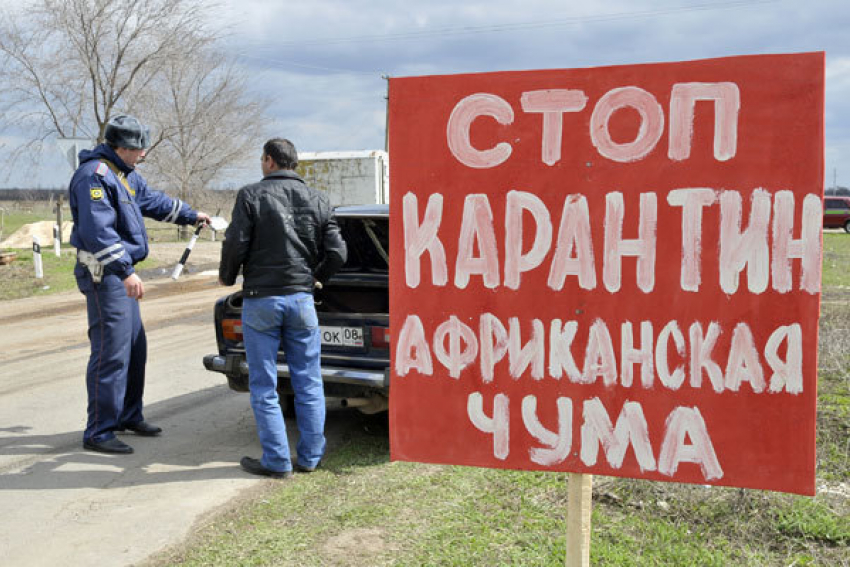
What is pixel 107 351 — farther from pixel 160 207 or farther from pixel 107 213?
pixel 160 207

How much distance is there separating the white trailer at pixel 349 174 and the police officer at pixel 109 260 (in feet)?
46.2

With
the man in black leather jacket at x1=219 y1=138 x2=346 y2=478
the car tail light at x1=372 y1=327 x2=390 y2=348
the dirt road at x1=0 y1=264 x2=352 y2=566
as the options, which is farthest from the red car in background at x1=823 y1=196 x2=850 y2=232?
the man in black leather jacket at x1=219 y1=138 x2=346 y2=478

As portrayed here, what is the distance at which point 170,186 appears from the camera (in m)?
32.1

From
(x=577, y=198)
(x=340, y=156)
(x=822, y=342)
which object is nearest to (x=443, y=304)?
(x=577, y=198)

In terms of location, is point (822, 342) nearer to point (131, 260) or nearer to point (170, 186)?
point (131, 260)

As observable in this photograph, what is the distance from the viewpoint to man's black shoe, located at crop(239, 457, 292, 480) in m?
4.74

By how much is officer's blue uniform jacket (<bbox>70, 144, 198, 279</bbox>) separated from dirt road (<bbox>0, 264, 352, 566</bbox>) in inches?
49.7

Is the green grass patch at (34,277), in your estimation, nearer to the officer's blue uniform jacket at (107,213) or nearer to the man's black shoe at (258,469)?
the officer's blue uniform jacket at (107,213)

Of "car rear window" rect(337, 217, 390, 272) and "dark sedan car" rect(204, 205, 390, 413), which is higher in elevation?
"car rear window" rect(337, 217, 390, 272)

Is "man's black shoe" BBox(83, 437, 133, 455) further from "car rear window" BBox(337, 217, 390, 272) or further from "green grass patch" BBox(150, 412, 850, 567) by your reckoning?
"car rear window" BBox(337, 217, 390, 272)

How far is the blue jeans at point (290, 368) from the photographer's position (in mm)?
4695

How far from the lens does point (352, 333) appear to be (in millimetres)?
5277

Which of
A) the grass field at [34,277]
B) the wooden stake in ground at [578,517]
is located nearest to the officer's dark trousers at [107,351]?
the wooden stake in ground at [578,517]

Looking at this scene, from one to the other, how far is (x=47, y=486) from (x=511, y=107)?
375 centimetres
